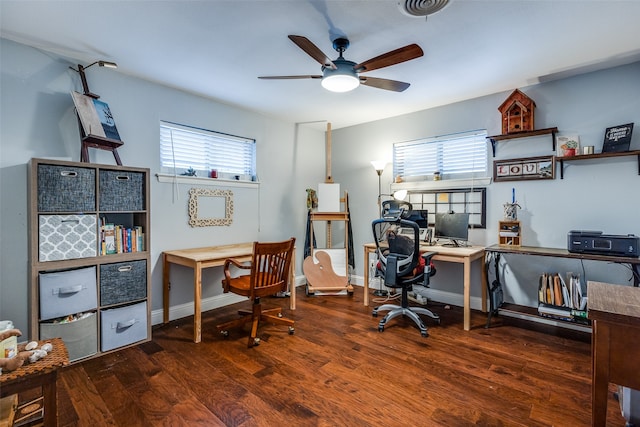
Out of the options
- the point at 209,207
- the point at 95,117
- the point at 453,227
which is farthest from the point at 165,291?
the point at 453,227

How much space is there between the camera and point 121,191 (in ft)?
8.32

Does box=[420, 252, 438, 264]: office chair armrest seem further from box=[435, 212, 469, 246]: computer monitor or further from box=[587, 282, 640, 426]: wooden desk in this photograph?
box=[587, 282, 640, 426]: wooden desk

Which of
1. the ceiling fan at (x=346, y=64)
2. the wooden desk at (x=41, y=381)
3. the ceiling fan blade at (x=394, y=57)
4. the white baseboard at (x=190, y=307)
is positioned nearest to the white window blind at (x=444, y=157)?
the ceiling fan at (x=346, y=64)

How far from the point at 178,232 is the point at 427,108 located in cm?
330

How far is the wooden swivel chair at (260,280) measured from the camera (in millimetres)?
A: 2559

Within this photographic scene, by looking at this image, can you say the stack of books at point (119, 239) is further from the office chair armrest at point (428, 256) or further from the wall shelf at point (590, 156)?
the wall shelf at point (590, 156)

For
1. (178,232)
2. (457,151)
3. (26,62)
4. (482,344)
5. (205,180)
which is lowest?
(482,344)

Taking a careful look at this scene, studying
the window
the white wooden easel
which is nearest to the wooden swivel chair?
the white wooden easel

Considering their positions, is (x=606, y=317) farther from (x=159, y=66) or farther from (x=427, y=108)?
(x=159, y=66)

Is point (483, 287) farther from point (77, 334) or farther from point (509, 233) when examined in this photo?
point (77, 334)

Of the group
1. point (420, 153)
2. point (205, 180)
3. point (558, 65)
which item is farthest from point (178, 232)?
point (558, 65)

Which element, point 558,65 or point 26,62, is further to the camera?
point 558,65

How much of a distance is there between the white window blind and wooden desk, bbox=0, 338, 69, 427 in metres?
3.80

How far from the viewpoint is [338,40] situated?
2.21m
